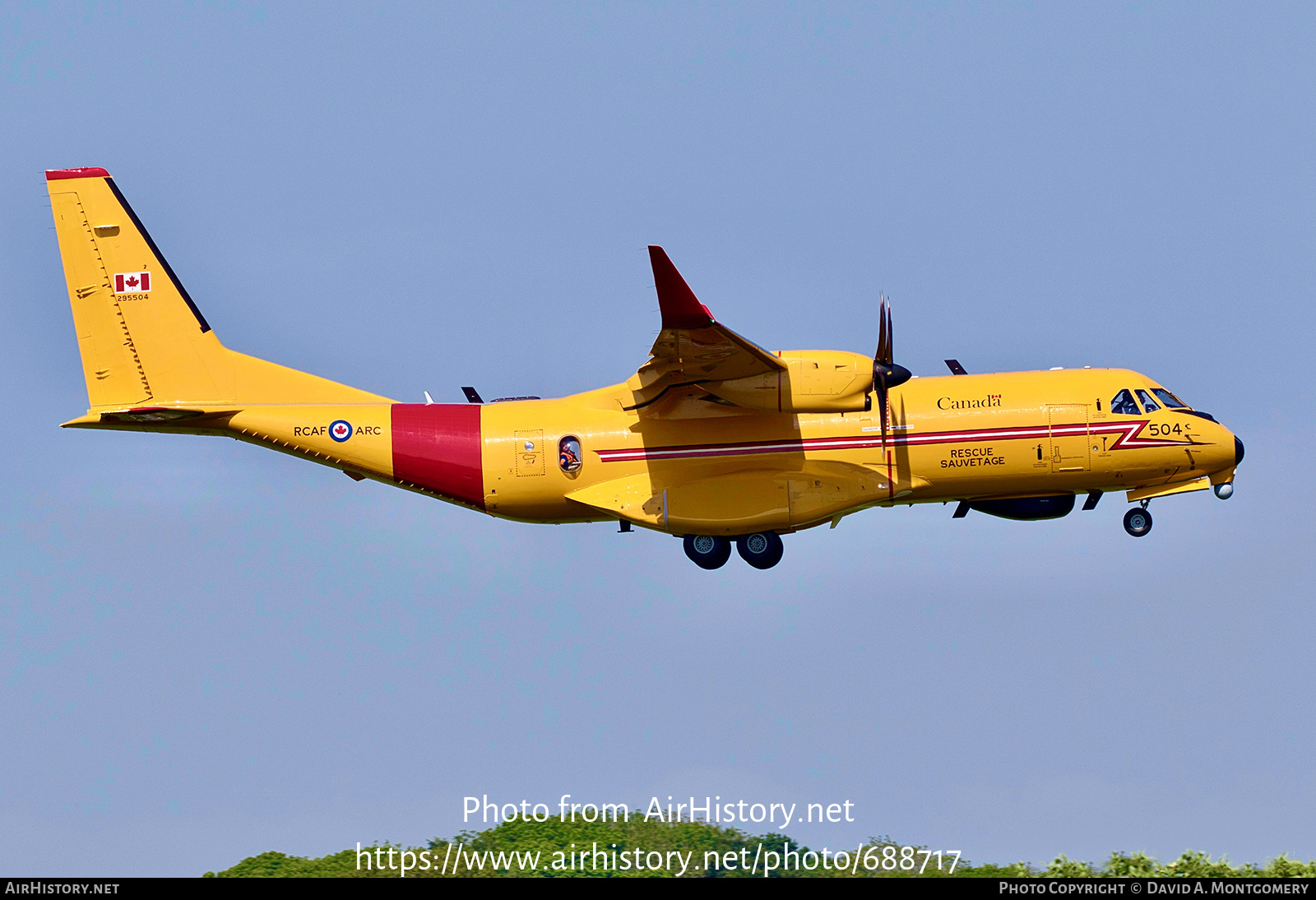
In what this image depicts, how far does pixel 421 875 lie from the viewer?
27.1 m

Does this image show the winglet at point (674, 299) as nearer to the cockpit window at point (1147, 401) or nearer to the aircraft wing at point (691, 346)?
the aircraft wing at point (691, 346)

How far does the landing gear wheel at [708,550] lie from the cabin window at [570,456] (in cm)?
231

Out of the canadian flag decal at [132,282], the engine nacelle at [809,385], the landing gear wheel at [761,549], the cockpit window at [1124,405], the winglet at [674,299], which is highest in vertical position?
the canadian flag decal at [132,282]

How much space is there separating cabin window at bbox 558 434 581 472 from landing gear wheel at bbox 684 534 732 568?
7.59ft

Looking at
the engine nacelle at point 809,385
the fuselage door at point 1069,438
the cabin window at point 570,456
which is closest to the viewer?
the engine nacelle at point 809,385

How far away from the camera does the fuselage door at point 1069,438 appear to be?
25.1 meters

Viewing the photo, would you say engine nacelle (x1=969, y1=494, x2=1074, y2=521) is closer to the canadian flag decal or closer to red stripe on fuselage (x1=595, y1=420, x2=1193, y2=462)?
red stripe on fuselage (x1=595, y1=420, x2=1193, y2=462)

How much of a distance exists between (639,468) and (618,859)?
11.6 meters

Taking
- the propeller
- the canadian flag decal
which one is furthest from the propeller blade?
the canadian flag decal

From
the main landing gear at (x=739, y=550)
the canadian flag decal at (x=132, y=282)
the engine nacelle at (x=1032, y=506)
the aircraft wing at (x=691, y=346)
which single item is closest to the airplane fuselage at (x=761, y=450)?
the engine nacelle at (x=1032, y=506)

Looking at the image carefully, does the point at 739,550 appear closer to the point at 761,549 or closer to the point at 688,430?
the point at 761,549

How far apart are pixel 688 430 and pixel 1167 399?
27.9ft

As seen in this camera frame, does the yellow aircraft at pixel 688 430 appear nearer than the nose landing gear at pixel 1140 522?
Yes

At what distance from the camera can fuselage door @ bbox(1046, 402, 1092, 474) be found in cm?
2506
